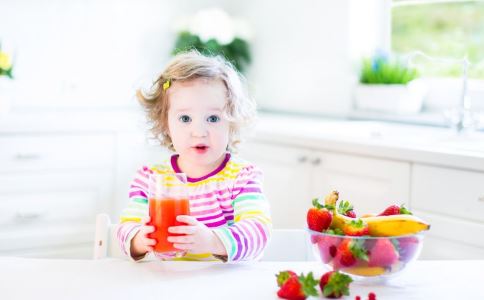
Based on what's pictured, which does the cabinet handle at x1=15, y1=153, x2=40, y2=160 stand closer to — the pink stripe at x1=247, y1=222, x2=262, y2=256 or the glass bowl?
the pink stripe at x1=247, y1=222, x2=262, y2=256

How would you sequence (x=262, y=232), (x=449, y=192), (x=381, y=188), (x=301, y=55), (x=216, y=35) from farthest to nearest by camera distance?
(x=216, y=35) → (x=301, y=55) → (x=381, y=188) → (x=449, y=192) → (x=262, y=232)

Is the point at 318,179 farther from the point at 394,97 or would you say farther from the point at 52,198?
the point at 52,198

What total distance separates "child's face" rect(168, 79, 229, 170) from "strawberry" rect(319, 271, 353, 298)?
500 mm

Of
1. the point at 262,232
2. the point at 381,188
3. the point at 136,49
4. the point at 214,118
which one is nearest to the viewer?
the point at 262,232

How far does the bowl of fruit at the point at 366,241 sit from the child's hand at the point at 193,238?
0.69ft

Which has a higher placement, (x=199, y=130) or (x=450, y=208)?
(x=199, y=130)

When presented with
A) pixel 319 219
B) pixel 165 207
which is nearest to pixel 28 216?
pixel 165 207

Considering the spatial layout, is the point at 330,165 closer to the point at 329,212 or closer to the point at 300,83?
the point at 300,83

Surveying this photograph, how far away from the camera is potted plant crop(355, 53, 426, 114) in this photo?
2852 millimetres

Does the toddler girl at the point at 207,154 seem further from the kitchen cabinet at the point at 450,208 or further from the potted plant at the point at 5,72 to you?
the potted plant at the point at 5,72

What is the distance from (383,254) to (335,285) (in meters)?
0.09

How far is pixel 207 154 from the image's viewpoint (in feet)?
4.72

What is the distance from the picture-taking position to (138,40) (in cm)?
346

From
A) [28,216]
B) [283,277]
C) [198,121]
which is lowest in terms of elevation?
[28,216]
